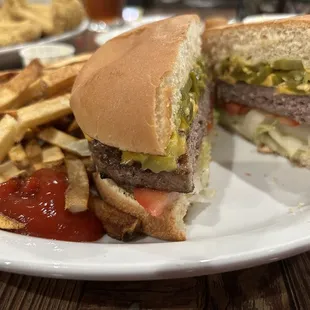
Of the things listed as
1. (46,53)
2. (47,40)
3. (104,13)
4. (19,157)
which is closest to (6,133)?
(19,157)

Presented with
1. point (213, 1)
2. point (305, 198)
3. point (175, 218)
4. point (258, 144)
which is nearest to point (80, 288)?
point (175, 218)

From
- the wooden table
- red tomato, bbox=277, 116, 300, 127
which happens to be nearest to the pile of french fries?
the wooden table

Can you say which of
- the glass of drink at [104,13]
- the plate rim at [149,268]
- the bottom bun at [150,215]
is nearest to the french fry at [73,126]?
the bottom bun at [150,215]

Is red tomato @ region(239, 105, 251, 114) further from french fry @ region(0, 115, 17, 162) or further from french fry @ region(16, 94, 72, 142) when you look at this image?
french fry @ region(0, 115, 17, 162)

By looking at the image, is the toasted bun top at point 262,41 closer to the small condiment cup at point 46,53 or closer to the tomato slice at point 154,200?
the tomato slice at point 154,200

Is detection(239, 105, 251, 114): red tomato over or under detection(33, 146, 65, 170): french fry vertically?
under
